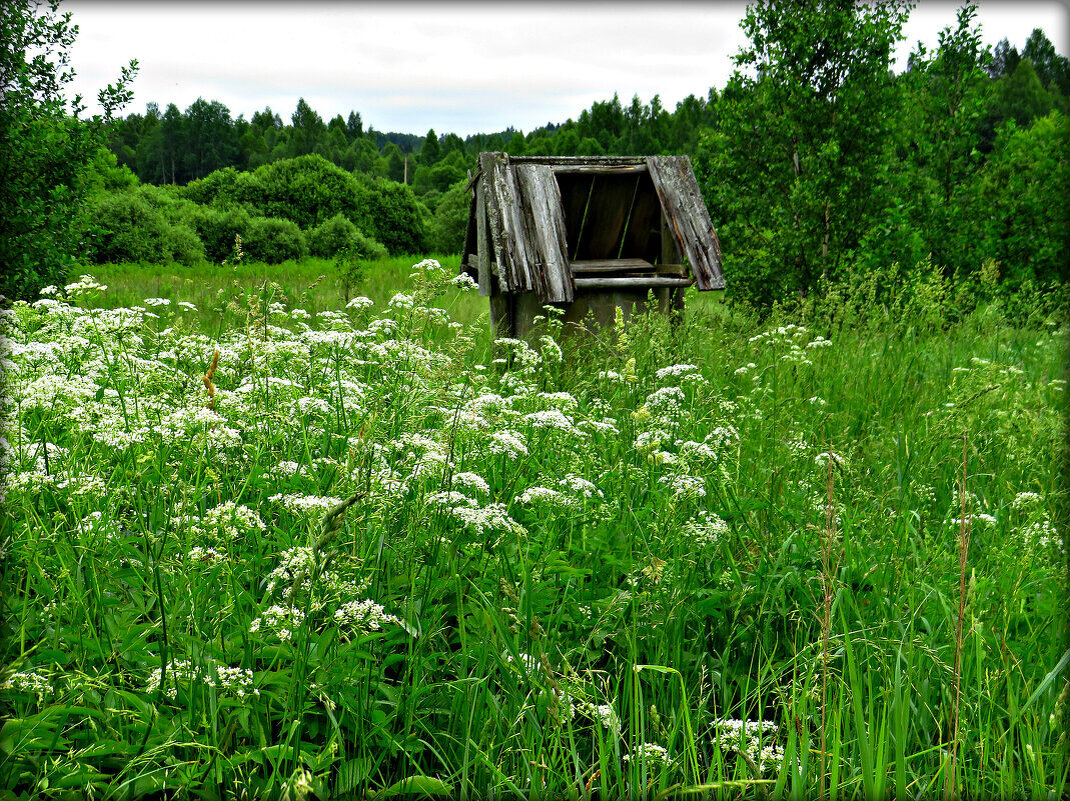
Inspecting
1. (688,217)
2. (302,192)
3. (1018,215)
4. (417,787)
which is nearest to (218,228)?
(302,192)

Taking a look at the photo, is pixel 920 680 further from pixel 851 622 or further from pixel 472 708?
pixel 472 708

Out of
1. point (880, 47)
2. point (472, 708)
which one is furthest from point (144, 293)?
point (472, 708)

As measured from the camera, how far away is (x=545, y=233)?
23.8ft

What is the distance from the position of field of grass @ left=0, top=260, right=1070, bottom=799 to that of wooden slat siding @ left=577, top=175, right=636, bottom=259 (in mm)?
4945

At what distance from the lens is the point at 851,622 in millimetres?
2596

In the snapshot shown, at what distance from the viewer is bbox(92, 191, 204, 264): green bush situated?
2255cm

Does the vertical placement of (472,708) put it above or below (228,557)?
below

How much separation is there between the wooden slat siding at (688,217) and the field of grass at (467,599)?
3.66 metres

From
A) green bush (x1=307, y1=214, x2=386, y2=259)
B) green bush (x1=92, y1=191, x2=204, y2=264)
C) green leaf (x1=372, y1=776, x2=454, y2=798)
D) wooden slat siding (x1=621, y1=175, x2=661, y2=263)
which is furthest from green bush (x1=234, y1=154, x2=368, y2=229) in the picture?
green leaf (x1=372, y1=776, x2=454, y2=798)

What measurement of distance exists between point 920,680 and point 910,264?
9.04 m

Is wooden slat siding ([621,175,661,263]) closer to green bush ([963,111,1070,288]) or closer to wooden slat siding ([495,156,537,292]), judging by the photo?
wooden slat siding ([495,156,537,292])

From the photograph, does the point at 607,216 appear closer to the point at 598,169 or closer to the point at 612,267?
the point at 598,169

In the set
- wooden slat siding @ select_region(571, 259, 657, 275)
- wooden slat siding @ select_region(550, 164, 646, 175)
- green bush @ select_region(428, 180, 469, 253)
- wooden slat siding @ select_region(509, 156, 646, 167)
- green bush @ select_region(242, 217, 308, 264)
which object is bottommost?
wooden slat siding @ select_region(571, 259, 657, 275)

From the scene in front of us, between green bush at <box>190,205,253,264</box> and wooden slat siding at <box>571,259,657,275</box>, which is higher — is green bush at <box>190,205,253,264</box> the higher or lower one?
the higher one
